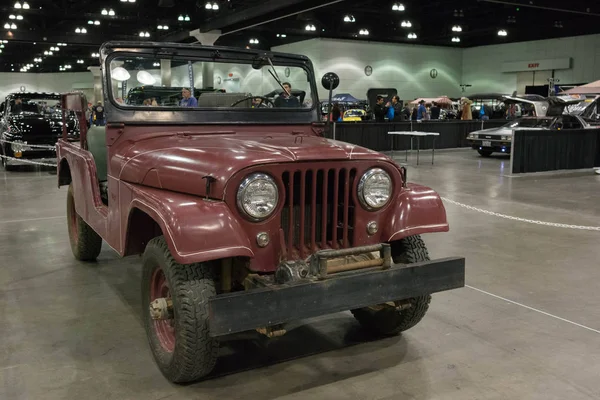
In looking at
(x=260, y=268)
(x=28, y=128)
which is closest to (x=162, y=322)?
(x=260, y=268)

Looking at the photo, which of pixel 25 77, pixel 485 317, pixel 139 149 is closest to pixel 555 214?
pixel 485 317

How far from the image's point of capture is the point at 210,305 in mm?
2467

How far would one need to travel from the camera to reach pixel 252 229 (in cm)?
276

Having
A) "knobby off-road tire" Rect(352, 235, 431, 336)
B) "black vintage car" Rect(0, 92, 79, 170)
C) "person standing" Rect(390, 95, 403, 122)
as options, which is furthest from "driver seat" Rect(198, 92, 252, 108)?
"person standing" Rect(390, 95, 403, 122)

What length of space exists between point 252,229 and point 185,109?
58.4 inches

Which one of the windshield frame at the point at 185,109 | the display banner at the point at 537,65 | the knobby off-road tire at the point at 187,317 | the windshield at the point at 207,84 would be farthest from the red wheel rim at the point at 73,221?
the display banner at the point at 537,65

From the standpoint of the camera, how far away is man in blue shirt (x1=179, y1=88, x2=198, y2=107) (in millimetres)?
3934

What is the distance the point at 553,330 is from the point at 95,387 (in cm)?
293

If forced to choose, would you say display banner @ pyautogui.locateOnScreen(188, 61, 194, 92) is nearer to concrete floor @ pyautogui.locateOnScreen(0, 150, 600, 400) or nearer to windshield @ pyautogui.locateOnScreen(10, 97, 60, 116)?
concrete floor @ pyautogui.locateOnScreen(0, 150, 600, 400)

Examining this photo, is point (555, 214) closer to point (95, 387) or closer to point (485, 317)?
point (485, 317)

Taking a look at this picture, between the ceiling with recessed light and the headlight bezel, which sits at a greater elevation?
the ceiling with recessed light

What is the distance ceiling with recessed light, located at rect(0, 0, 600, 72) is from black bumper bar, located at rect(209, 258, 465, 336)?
51.3 feet

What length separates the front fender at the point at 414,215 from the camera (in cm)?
310

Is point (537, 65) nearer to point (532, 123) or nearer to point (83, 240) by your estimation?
point (532, 123)
